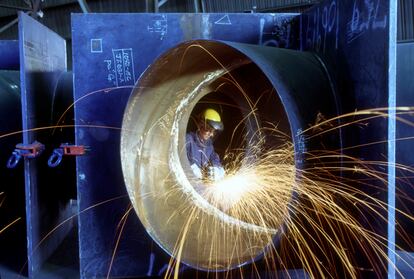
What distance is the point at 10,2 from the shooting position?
9.58m

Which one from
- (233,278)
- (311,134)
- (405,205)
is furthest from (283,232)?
(405,205)

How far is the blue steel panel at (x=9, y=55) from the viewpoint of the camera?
3492 millimetres

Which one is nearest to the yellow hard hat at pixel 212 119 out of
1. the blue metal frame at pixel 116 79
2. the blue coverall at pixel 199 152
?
the blue coverall at pixel 199 152

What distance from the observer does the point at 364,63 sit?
171cm

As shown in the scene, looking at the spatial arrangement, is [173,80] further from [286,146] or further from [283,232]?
[283,232]

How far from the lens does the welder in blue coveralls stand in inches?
124

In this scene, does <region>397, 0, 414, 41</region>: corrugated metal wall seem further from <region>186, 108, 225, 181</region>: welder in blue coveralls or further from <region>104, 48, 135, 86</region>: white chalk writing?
<region>104, 48, 135, 86</region>: white chalk writing

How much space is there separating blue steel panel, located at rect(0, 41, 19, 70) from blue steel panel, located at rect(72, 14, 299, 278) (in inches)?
54.1

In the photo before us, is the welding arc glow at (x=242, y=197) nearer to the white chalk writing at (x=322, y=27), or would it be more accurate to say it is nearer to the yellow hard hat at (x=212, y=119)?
the yellow hard hat at (x=212, y=119)

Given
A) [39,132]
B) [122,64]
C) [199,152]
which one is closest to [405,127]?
[199,152]

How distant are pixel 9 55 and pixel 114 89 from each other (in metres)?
1.61

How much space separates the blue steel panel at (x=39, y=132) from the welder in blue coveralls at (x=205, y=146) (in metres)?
0.95

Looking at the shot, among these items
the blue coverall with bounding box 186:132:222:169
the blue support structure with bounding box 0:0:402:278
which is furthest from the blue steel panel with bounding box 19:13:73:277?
the blue coverall with bounding box 186:132:222:169

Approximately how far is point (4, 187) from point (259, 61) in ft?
7.24
